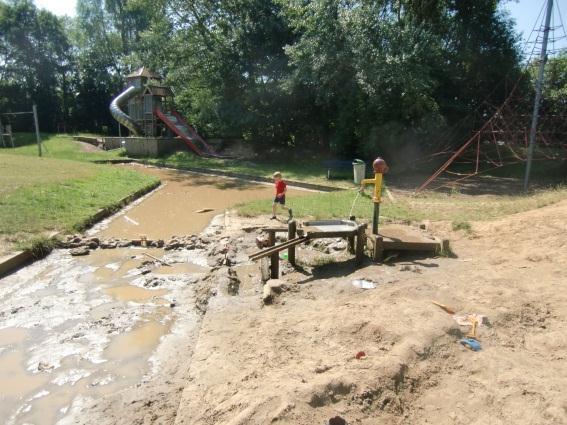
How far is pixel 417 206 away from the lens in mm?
11781

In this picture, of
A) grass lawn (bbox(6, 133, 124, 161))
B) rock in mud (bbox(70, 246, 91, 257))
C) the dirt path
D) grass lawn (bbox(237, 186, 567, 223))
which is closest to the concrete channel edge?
rock in mud (bbox(70, 246, 91, 257))

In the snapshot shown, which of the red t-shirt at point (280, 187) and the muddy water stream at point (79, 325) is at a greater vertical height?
the red t-shirt at point (280, 187)

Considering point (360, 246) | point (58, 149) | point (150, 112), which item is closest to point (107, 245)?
point (360, 246)

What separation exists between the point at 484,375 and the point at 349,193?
36.0ft

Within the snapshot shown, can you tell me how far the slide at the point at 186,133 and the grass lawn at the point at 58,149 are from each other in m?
3.85

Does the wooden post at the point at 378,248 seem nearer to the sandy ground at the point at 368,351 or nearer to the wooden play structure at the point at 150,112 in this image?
the sandy ground at the point at 368,351

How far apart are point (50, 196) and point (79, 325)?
7.22m

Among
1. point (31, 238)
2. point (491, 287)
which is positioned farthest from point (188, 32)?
point (491, 287)

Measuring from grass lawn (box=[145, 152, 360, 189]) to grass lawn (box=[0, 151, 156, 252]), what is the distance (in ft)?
17.7

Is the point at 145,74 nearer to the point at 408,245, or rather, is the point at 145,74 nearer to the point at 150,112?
the point at 150,112

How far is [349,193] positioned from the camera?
14398 millimetres

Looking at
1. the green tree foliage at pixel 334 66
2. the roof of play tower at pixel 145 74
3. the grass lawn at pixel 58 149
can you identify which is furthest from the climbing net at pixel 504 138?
the roof of play tower at pixel 145 74

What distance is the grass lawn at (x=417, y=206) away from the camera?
9977 mm

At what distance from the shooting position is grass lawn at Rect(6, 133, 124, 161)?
25969 mm
